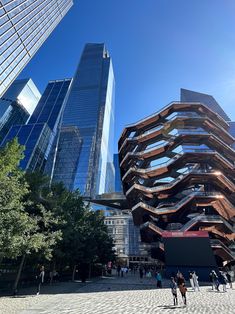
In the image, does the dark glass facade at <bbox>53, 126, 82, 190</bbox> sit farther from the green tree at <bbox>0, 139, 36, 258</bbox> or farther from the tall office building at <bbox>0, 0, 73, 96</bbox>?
the green tree at <bbox>0, 139, 36, 258</bbox>

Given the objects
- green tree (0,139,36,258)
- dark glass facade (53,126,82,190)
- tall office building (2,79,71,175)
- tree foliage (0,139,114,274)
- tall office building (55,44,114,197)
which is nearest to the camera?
green tree (0,139,36,258)

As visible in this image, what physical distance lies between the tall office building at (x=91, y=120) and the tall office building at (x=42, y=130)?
11.8 m

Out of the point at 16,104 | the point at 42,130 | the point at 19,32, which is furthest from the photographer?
the point at 16,104

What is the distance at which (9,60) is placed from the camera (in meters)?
60.7

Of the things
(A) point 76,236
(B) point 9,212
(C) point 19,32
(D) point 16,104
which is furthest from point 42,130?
(B) point 9,212

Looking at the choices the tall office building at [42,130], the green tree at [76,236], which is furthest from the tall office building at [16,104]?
the green tree at [76,236]

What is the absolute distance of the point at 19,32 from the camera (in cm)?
6650

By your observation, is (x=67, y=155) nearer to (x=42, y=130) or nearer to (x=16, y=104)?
(x=42, y=130)

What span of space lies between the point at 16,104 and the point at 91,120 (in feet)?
183

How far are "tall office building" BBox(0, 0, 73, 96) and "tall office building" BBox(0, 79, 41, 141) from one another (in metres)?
84.2

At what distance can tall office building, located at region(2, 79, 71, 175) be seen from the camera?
13075 cm

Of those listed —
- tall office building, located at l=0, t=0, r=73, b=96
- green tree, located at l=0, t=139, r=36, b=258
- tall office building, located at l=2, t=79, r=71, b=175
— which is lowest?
green tree, located at l=0, t=139, r=36, b=258

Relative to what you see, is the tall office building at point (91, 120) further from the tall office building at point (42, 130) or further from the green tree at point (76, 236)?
the green tree at point (76, 236)

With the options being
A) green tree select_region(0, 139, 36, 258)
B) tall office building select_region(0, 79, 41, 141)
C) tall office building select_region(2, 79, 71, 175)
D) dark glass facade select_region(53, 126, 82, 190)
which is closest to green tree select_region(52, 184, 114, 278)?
green tree select_region(0, 139, 36, 258)
